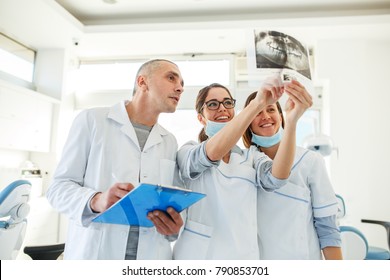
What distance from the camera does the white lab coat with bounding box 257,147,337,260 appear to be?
45.5 inches

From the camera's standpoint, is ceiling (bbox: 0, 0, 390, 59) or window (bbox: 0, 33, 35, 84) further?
window (bbox: 0, 33, 35, 84)

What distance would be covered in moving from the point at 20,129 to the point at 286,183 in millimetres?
3784

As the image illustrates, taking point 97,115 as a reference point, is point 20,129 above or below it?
above

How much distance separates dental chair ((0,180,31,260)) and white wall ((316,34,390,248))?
333 centimetres

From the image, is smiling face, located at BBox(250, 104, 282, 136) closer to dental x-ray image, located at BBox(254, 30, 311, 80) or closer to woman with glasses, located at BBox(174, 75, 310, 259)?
woman with glasses, located at BBox(174, 75, 310, 259)

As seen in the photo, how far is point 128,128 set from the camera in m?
1.25

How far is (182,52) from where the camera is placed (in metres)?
4.62

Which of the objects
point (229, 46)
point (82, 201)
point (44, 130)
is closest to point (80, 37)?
point (44, 130)

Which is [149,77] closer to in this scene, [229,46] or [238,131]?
[238,131]

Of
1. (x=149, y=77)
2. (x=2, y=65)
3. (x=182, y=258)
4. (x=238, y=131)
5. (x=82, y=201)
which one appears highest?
(x=2, y=65)

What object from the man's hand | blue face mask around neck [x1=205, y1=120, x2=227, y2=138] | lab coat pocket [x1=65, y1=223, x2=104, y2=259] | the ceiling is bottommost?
lab coat pocket [x1=65, y1=223, x2=104, y2=259]

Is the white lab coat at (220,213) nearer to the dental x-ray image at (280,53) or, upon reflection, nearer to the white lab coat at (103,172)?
the white lab coat at (103,172)

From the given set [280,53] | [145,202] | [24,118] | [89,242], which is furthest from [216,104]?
[24,118]

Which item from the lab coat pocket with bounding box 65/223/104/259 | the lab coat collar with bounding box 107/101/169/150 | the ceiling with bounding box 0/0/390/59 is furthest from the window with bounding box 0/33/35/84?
the lab coat pocket with bounding box 65/223/104/259
